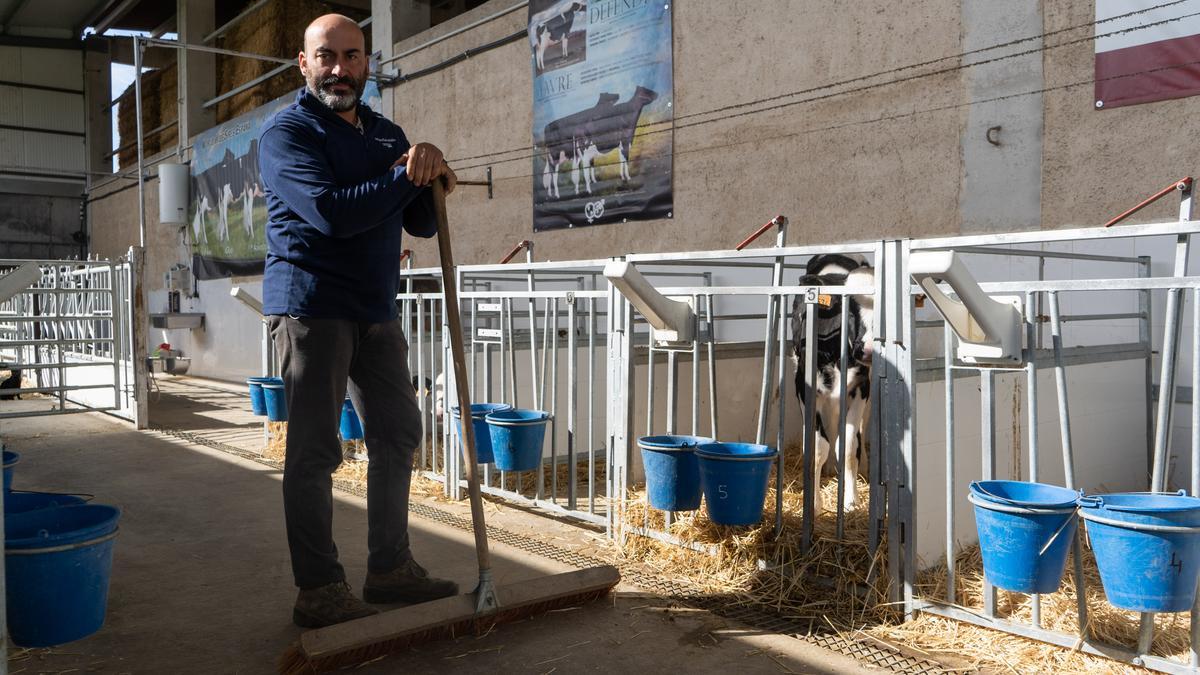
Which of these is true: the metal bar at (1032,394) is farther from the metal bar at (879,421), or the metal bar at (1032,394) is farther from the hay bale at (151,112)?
the hay bale at (151,112)

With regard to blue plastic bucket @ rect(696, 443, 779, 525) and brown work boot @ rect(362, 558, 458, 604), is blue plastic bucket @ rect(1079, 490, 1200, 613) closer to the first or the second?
blue plastic bucket @ rect(696, 443, 779, 525)

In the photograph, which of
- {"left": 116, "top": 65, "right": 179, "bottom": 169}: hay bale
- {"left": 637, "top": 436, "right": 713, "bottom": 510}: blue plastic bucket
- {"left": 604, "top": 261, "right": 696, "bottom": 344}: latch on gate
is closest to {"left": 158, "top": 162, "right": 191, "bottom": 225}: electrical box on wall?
{"left": 116, "top": 65, "right": 179, "bottom": 169}: hay bale

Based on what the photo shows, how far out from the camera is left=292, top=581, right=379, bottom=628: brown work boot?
271 centimetres

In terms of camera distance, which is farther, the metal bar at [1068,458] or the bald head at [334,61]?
the bald head at [334,61]

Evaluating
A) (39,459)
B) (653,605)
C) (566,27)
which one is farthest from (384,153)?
(566,27)

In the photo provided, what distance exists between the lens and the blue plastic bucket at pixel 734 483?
3.03 meters

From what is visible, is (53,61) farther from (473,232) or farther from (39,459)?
(39,459)

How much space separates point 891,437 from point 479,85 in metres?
7.21

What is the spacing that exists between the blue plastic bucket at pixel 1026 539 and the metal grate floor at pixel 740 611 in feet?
1.22

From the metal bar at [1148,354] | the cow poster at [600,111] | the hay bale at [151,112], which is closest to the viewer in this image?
the metal bar at [1148,354]

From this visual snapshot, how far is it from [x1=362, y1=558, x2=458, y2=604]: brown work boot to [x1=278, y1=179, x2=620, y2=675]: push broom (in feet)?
0.95

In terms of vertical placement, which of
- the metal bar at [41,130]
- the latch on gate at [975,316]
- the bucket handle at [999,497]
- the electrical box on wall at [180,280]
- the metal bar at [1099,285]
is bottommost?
the bucket handle at [999,497]

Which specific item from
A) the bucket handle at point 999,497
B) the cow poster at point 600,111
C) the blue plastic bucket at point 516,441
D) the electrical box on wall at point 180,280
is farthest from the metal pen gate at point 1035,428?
the electrical box on wall at point 180,280

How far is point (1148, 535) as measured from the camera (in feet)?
7.01
